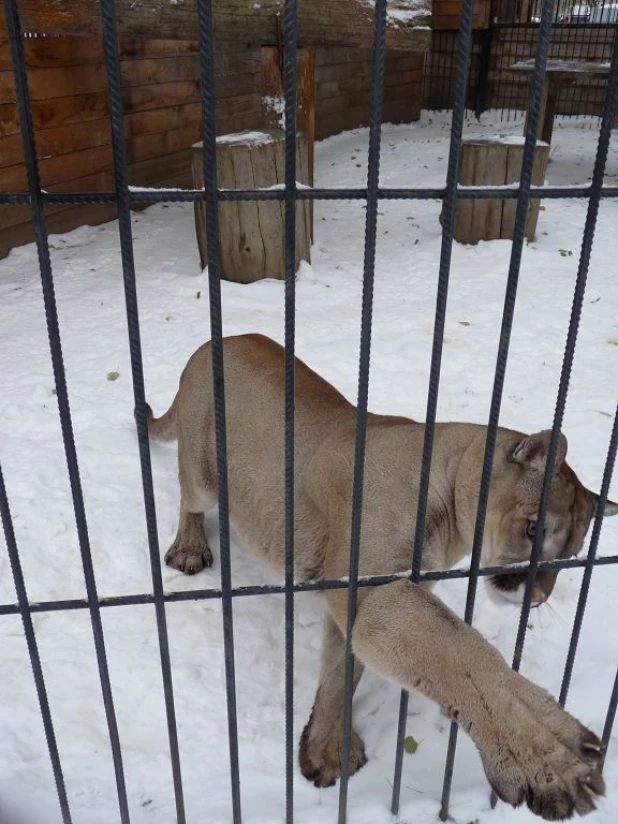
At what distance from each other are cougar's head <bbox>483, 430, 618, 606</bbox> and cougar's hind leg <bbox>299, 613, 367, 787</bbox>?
1.92 feet

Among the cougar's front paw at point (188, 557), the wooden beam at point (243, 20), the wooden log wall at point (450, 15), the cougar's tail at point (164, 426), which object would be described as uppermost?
the wooden log wall at point (450, 15)

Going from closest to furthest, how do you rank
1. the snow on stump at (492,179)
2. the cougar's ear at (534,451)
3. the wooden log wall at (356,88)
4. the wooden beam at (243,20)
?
the cougar's ear at (534,451), the wooden beam at (243,20), the snow on stump at (492,179), the wooden log wall at (356,88)

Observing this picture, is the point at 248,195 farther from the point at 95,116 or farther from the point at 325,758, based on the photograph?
the point at 95,116

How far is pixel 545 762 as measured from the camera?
1656 mm

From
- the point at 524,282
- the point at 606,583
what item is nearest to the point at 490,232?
the point at 524,282

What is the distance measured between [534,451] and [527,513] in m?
0.19

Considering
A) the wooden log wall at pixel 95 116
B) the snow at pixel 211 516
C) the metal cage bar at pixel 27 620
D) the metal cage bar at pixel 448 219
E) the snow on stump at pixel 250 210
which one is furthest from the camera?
the wooden log wall at pixel 95 116

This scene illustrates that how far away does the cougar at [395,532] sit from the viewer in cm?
172

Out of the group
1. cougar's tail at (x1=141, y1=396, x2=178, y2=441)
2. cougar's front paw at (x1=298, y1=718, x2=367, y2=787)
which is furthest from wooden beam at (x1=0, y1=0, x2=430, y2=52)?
cougar's front paw at (x1=298, y1=718, x2=367, y2=787)

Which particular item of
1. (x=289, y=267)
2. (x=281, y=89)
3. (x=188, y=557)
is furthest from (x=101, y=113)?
(x=289, y=267)

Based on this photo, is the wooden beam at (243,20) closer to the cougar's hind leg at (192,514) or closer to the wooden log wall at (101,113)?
the wooden log wall at (101,113)

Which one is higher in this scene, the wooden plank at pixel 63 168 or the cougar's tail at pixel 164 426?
the wooden plank at pixel 63 168

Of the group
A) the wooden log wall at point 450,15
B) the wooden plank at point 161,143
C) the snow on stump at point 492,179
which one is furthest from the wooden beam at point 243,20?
the wooden log wall at point 450,15

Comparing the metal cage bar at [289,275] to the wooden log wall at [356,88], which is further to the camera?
the wooden log wall at [356,88]
